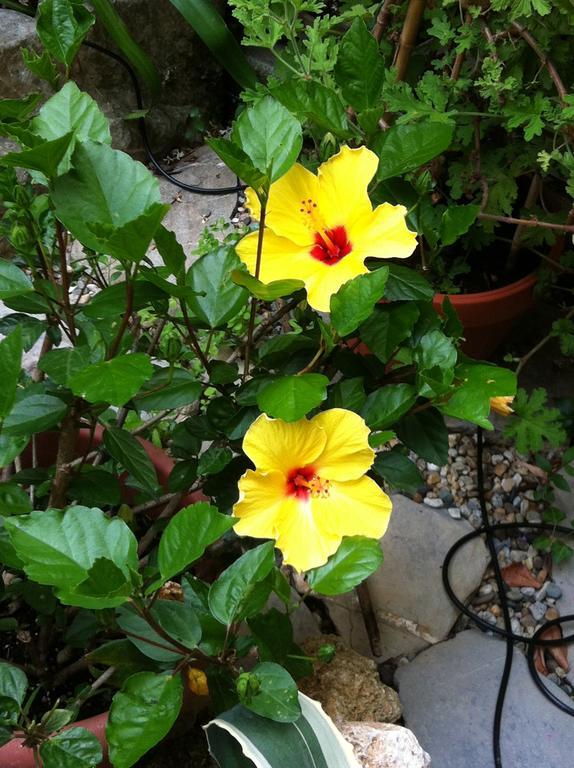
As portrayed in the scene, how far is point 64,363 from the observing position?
0.73 m

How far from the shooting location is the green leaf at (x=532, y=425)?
1.51m

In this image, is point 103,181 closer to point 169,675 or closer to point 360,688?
point 169,675

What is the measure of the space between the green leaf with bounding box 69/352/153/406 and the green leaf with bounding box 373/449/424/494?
A: 340mm

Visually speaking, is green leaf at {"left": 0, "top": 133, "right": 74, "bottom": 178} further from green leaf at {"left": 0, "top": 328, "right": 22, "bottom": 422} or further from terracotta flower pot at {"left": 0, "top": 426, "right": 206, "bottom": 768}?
terracotta flower pot at {"left": 0, "top": 426, "right": 206, "bottom": 768}

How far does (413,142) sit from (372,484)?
0.35m

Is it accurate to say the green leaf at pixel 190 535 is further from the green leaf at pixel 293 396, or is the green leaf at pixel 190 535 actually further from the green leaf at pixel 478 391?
the green leaf at pixel 478 391

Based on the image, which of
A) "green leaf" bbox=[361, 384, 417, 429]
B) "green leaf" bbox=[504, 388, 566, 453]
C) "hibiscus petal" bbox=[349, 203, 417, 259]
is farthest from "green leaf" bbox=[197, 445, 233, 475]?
"green leaf" bbox=[504, 388, 566, 453]

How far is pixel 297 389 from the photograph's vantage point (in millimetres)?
696

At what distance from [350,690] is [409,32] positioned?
44.2 inches

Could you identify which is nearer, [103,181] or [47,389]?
[103,181]

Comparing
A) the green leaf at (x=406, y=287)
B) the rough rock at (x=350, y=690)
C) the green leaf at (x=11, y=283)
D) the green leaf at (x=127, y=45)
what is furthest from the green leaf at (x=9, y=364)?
the green leaf at (x=127, y=45)

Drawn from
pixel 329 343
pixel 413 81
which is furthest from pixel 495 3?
pixel 329 343

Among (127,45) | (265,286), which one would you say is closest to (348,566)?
(265,286)

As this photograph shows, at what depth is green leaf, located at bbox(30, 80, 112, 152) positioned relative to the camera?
69 cm
